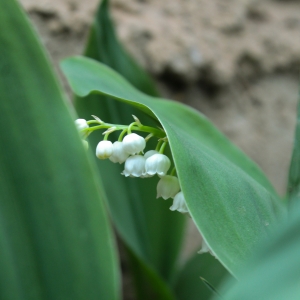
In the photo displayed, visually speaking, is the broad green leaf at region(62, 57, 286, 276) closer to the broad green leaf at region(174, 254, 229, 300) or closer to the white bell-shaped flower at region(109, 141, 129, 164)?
the white bell-shaped flower at region(109, 141, 129, 164)

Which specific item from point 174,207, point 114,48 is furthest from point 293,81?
point 174,207

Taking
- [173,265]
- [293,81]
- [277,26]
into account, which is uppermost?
[277,26]

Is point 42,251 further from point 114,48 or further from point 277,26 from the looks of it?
point 277,26

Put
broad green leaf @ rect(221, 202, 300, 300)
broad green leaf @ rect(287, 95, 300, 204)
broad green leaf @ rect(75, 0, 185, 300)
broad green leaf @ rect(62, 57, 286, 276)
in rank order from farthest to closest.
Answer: broad green leaf @ rect(75, 0, 185, 300) < broad green leaf @ rect(287, 95, 300, 204) < broad green leaf @ rect(62, 57, 286, 276) < broad green leaf @ rect(221, 202, 300, 300)

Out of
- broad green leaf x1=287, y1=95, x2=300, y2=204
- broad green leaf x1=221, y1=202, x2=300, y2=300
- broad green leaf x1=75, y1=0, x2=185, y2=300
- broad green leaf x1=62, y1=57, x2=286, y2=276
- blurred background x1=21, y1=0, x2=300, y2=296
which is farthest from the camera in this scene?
blurred background x1=21, y1=0, x2=300, y2=296

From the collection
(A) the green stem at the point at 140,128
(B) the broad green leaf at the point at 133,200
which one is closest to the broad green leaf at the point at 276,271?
(A) the green stem at the point at 140,128

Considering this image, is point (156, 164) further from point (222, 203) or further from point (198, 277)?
point (198, 277)

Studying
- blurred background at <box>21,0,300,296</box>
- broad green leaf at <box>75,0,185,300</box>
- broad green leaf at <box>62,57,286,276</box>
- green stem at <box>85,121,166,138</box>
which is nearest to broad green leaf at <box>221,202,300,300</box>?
broad green leaf at <box>62,57,286,276</box>
